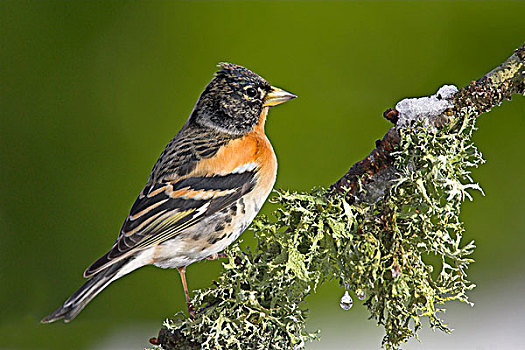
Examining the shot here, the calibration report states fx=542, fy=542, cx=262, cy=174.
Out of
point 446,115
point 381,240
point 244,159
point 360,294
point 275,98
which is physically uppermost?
point 275,98

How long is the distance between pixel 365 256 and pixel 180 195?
0.73 metres

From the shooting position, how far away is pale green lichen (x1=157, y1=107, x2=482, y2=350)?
4.00 ft

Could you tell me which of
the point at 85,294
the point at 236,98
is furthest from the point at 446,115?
the point at 85,294

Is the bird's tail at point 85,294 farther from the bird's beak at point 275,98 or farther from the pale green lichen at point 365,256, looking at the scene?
the bird's beak at point 275,98

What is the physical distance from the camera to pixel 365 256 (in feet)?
4.05

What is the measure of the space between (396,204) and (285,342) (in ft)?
1.39

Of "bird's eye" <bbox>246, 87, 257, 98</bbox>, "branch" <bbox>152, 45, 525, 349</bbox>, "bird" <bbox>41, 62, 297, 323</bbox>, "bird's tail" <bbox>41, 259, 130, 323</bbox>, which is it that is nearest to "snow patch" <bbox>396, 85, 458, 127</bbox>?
"branch" <bbox>152, 45, 525, 349</bbox>

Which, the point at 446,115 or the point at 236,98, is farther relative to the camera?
the point at 236,98

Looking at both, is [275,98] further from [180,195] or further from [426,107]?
[426,107]

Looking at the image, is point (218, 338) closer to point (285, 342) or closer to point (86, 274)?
point (285, 342)

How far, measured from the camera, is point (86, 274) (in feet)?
4.96

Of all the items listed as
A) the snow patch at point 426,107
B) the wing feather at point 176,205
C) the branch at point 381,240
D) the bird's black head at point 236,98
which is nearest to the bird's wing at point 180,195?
the wing feather at point 176,205

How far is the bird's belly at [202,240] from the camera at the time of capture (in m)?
1.70

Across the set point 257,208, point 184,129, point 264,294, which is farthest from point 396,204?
point 184,129
